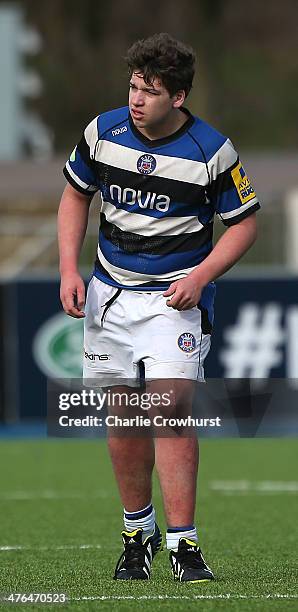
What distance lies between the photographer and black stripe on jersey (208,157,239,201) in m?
5.95

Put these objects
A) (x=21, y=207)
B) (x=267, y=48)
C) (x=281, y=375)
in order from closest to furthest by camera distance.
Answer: (x=281, y=375) → (x=21, y=207) → (x=267, y=48)

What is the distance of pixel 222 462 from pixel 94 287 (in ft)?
22.5

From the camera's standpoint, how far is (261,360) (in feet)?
50.7

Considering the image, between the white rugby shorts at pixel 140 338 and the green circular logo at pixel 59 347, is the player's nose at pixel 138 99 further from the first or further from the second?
the green circular logo at pixel 59 347

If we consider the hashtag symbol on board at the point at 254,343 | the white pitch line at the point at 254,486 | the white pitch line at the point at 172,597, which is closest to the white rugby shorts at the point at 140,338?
the white pitch line at the point at 172,597

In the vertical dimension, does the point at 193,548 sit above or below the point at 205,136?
below

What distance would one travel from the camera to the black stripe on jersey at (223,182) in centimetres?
595

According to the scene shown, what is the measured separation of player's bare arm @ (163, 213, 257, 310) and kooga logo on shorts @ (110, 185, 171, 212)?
243 mm

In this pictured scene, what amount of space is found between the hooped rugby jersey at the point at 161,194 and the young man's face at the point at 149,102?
0.33ft

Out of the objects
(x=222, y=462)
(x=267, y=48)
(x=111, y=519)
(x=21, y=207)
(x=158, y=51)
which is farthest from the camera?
(x=267, y=48)

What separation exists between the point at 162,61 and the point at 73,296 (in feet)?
2.90

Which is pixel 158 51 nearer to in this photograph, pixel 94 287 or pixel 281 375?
pixel 94 287

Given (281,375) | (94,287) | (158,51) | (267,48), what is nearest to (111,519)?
(94,287)

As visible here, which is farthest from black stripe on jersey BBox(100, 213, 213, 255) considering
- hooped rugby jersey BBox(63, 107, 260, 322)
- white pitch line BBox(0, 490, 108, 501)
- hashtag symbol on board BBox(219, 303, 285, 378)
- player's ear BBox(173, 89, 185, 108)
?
hashtag symbol on board BBox(219, 303, 285, 378)
